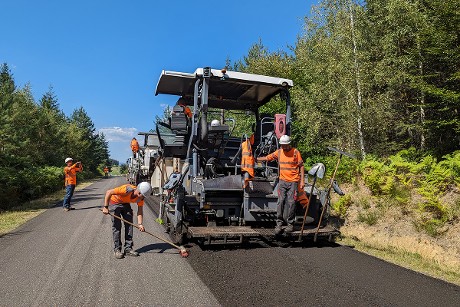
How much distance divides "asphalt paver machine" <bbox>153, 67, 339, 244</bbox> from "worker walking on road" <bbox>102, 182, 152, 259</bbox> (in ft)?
1.65

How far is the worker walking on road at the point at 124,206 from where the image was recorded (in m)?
5.53

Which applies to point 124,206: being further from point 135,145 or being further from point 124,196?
point 135,145

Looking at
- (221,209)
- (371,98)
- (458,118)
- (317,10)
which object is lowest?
(221,209)

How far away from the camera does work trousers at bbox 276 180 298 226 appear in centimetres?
592

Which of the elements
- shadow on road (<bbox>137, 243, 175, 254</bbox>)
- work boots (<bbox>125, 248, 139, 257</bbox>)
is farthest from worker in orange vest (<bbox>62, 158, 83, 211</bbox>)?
work boots (<bbox>125, 248, 139, 257</bbox>)

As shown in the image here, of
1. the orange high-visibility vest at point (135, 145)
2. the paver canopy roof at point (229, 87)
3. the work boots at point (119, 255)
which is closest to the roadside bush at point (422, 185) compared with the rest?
the paver canopy roof at point (229, 87)

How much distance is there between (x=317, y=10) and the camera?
20.8 metres

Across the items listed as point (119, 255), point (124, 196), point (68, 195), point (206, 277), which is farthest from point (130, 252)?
point (68, 195)

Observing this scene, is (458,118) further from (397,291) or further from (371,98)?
(397,291)

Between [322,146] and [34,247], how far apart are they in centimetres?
1569

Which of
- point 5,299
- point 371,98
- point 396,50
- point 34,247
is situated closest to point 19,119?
point 34,247

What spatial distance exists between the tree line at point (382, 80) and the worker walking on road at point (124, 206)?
8.10 metres

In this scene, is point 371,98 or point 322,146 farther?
point 322,146

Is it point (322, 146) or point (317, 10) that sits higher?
point (317, 10)
